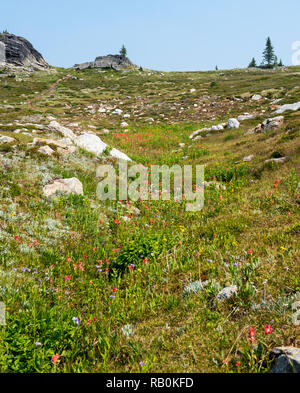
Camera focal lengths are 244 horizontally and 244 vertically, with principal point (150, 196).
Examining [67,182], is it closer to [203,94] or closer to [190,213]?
[190,213]

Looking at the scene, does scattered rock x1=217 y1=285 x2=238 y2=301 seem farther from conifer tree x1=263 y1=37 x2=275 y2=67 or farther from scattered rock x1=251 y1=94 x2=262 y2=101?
conifer tree x1=263 y1=37 x2=275 y2=67

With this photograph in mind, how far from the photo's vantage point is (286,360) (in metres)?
2.45

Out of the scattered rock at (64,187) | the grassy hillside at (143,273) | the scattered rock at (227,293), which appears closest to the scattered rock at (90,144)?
the grassy hillside at (143,273)

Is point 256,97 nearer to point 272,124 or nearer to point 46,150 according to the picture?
point 272,124

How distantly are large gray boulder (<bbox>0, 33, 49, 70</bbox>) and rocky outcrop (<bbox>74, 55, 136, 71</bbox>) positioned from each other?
22968 mm

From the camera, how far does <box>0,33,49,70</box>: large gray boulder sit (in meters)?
119
